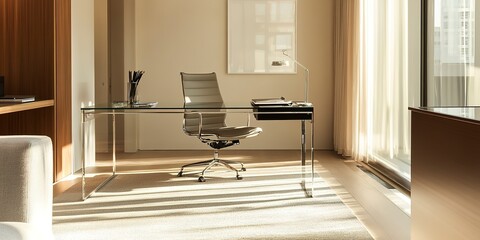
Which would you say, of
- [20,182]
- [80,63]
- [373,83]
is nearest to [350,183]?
[373,83]

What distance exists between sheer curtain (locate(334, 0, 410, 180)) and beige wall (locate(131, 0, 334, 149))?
356 millimetres

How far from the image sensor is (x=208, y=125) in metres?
6.38

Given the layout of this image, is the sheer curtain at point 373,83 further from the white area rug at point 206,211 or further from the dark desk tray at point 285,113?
the dark desk tray at point 285,113

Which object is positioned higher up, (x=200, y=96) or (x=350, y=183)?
(x=200, y=96)

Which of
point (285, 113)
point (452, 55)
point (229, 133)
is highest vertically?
point (452, 55)

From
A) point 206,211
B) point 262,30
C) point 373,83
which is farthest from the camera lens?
point 262,30

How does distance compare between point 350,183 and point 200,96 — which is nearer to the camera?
point 350,183

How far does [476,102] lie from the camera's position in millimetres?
4078

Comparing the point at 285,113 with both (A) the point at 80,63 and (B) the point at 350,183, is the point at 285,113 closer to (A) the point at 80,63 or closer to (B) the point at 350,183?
(B) the point at 350,183

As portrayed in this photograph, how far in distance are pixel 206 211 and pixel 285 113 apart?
1.10 m

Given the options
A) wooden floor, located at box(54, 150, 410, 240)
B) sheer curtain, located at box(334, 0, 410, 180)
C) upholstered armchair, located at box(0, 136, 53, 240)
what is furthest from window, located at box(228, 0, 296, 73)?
upholstered armchair, located at box(0, 136, 53, 240)

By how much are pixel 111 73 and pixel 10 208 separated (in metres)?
7.43

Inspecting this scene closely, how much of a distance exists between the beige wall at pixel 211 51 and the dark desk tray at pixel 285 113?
10.2 feet

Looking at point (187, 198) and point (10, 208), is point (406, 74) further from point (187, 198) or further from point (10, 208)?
point (10, 208)
